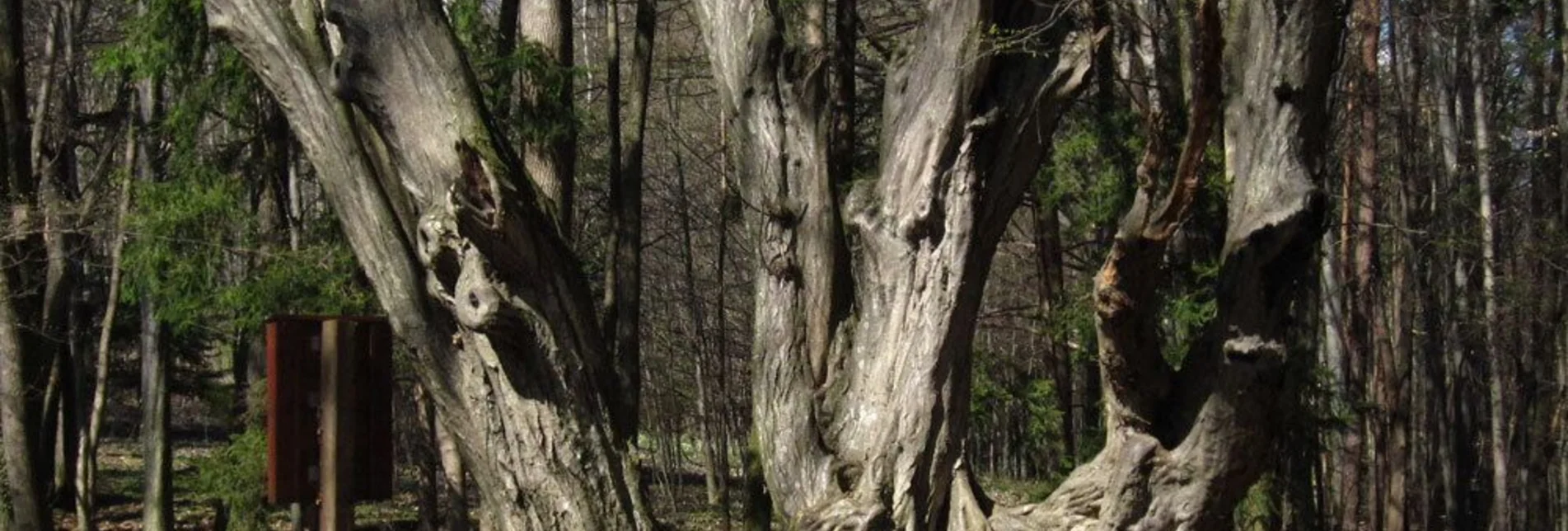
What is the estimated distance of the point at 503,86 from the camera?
1272 cm

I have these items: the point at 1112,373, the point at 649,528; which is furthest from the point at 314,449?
the point at 1112,373

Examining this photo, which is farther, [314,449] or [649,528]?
[649,528]

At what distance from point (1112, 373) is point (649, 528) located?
2.07 meters

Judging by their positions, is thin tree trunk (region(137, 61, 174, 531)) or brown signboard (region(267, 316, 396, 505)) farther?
thin tree trunk (region(137, 61, 174, 531))

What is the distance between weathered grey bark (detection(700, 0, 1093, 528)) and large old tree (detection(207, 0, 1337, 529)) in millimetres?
11

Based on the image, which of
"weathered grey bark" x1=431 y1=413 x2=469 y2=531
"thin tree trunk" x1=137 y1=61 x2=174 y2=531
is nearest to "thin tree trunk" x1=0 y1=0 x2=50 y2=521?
"thin tree trunk" x1=137 y1=61 x2=174 y2=531

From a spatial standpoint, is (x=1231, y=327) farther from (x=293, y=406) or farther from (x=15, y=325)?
(x=15, y=325)

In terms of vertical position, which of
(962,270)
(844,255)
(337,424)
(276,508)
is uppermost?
(844,255)

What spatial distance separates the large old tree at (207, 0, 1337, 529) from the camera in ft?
23.1

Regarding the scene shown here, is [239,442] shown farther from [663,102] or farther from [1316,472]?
[663,102]

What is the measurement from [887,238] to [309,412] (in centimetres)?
248

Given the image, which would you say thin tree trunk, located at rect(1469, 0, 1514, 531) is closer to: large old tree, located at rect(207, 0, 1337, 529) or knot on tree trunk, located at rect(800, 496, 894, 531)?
large old tree, located at rect(207, 0, 1337, 529)

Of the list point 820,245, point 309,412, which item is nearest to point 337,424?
point 309,412

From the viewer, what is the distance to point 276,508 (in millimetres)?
16156
